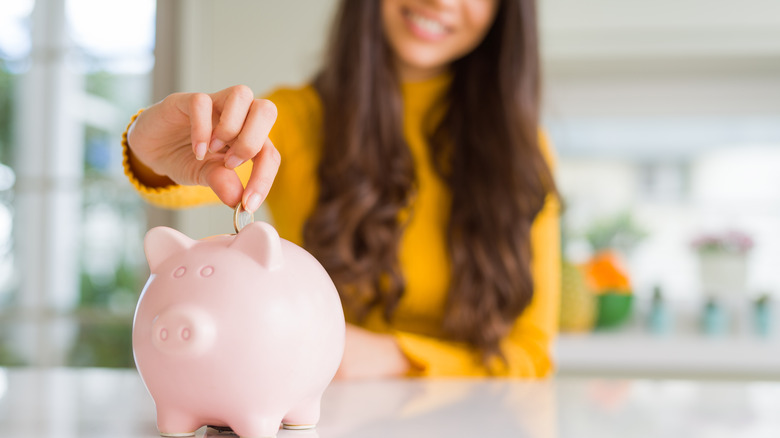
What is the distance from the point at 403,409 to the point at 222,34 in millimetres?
2113

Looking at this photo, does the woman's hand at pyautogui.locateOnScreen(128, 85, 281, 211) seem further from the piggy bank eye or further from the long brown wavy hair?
the long brown wavy hair

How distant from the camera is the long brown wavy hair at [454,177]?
130 cm

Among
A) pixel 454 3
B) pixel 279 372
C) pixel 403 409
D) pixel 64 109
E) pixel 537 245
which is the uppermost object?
pixel 454 3

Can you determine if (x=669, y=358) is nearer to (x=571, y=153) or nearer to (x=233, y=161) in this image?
(x=571, y=153)

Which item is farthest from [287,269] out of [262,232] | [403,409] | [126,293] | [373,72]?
[126,293]

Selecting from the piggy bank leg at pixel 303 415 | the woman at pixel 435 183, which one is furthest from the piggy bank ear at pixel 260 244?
the woman at pixel 435 183

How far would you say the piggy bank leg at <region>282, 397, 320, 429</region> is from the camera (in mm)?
521

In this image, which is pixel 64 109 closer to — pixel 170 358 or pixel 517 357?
pixel 517 357

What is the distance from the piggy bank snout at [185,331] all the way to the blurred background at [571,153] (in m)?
1.91

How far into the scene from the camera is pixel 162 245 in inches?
20.4

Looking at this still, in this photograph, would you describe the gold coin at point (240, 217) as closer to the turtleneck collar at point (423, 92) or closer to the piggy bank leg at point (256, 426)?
the piggy bank leg at point (256, 426)

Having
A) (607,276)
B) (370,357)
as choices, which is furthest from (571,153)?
(370,357)

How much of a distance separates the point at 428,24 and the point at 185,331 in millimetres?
951

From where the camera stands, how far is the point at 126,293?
2.70 metres
